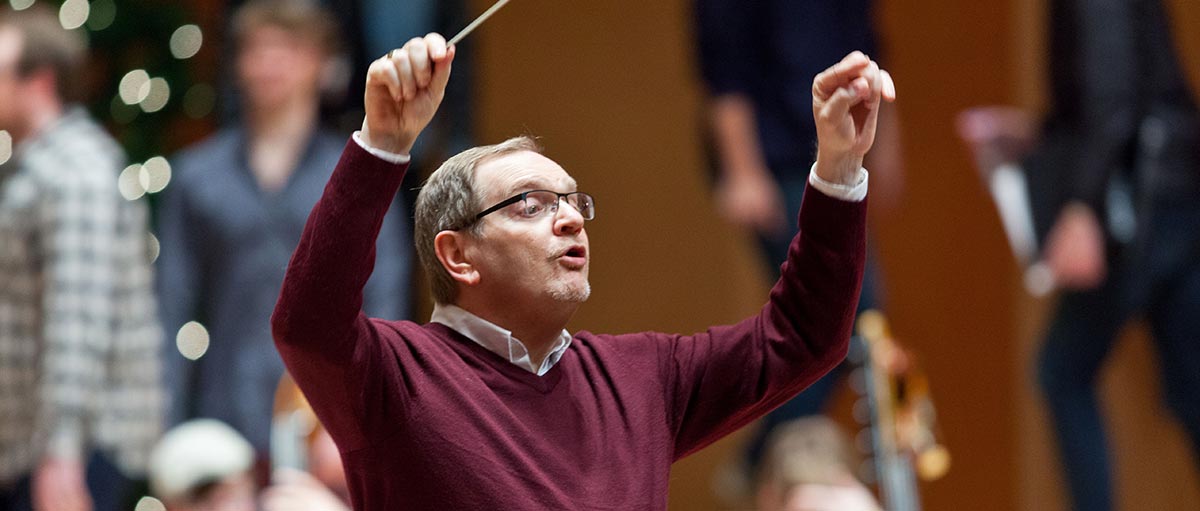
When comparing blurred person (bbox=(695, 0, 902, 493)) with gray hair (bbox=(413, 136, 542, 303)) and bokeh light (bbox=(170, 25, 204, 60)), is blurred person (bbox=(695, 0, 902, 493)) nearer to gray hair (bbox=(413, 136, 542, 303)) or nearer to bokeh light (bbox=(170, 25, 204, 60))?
bokeh light (bbox=(170, 25, 204, 60))

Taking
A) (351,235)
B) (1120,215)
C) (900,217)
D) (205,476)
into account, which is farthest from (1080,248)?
(351,235)

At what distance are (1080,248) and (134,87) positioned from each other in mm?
3185

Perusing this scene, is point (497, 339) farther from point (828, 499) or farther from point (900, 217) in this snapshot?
point (900, 217)

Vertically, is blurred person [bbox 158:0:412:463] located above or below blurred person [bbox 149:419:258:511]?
above

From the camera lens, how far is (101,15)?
5637 mm

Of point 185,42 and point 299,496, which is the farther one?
point 185,42

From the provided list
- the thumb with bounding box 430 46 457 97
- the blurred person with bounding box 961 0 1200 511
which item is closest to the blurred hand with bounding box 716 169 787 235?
the blurred person with bounding box 961 0 1200 511

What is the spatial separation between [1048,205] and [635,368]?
290cm

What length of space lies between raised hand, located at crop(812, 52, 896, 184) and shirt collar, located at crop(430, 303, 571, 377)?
1.26ft

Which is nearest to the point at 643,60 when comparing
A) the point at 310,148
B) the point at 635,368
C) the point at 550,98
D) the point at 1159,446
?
the point at 550,98

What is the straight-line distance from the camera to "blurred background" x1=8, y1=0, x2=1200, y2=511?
5.07m

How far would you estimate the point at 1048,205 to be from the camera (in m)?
4.64

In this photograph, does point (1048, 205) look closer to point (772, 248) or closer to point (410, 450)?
point (772, 248)

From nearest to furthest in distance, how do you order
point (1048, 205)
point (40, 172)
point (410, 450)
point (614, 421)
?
point (410, 450) → point (614, 421) → point (40, 172) → point (1048, 205)
